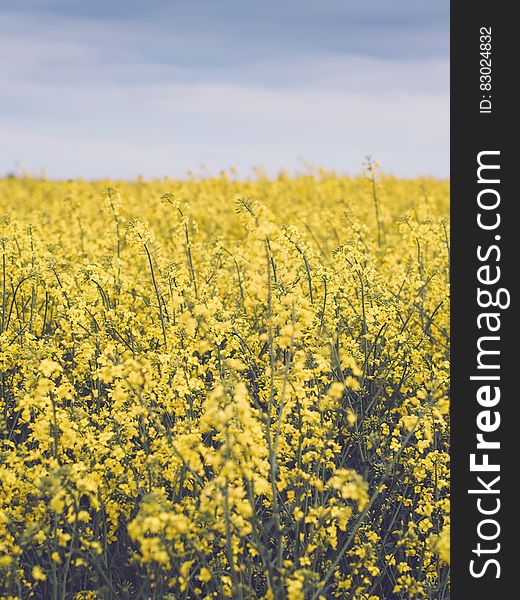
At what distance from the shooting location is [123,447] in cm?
332

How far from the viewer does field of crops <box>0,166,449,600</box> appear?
2807 millimetres

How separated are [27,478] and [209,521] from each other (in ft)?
2.98

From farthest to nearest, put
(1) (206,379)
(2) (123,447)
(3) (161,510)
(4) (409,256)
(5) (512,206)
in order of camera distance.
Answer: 1. (4) (409,256)
2. (1) (206,379)
3. (5) (512,206)
4. (2) (123,447)
5. (3) (161,510)

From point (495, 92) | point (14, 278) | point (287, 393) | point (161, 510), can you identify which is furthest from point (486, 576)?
point (14, 278)

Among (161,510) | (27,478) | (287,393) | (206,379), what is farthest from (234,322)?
(161,510)

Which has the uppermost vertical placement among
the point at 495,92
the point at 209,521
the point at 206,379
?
the point at 495,92

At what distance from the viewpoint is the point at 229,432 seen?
2795 mm

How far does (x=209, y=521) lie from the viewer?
2848 millimetres

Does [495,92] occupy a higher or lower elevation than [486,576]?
higher

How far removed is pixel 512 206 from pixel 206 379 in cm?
208

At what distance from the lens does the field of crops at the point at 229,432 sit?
2.81 m

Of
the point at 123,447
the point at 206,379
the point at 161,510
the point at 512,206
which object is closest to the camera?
the point at 161,510

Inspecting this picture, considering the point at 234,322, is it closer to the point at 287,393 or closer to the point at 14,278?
the point at 287,393

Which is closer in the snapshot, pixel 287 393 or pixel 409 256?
pixel 287 393
